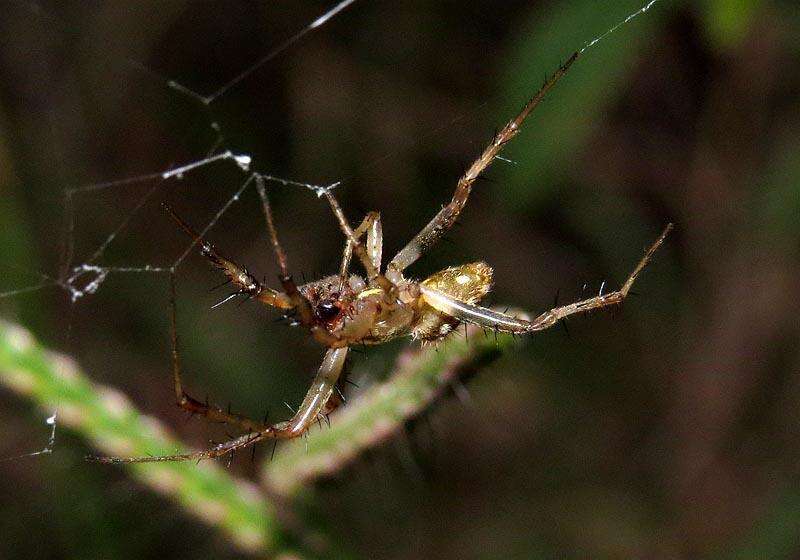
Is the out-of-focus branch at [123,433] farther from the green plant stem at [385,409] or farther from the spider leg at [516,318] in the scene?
the spider leg at [516,318]

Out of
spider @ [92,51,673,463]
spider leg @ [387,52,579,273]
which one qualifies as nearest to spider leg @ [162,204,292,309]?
spider @ [92,51,673,463]

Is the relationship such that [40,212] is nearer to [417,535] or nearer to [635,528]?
[417,535]

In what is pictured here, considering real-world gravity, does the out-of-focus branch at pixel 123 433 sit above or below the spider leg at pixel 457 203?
below

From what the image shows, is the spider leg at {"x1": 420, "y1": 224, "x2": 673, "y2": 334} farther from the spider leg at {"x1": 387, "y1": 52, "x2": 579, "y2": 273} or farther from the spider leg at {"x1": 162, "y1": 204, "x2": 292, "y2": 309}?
the spider leg at {"x1": 162, "y1": 204, "x2": 292, "y2": 309}

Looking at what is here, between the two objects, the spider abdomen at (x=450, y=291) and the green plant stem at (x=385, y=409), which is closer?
the green plant stem at (x=385, y=409)

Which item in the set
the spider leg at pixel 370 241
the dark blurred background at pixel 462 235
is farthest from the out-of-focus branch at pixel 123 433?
the dark blurred background at pixel 462 235

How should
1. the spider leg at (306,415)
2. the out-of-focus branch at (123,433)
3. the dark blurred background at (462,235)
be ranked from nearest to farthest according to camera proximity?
the spider leg at (306,415), the out-of-focus branch at (123,433), the dark blurred background at (462,235)

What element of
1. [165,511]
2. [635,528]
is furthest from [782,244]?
[165,511]
